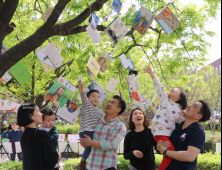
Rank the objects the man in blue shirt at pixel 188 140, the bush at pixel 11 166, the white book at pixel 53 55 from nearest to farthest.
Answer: the man in blue shirt at pixel 188 140, the white book at pixel 53 55, the bush at pixel 11 166

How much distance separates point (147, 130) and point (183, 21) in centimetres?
346

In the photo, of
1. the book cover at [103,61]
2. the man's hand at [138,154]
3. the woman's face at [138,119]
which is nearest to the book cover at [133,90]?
the book cover at [103,61]

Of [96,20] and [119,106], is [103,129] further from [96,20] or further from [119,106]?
[96,20]

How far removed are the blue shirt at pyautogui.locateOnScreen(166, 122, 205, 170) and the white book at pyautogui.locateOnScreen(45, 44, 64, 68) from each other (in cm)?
215

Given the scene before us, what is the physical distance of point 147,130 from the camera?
3.33m

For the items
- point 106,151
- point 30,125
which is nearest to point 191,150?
point 106,151

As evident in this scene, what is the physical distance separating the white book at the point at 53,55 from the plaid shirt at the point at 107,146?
1.40m

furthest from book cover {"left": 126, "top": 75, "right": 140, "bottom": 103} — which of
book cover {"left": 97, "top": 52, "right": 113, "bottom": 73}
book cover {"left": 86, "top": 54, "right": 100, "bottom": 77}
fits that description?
book cover {"left": 86, "top": 54, "right": 100, "bottom": 77}

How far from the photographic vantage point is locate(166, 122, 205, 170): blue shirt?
2.32 meters

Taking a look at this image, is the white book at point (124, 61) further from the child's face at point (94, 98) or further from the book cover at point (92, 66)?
the child's face at point (94, 98)

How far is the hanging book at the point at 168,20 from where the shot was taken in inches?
164

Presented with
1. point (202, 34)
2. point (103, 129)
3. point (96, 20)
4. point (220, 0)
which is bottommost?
point (103, 129)

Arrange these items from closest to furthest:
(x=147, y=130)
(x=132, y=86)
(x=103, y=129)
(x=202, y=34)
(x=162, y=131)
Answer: (x=162, y=131) < (x=103, y=129) < (x=147, y=130) < (x=132, y=86) < (x=202, y=34)

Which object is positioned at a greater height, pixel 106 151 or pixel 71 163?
pixel 106 151
